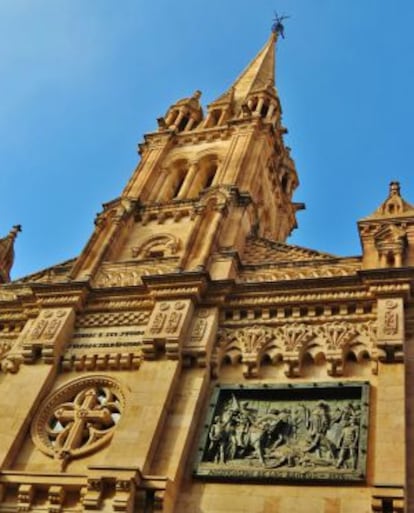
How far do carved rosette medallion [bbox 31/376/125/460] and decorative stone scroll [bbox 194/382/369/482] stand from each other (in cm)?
253

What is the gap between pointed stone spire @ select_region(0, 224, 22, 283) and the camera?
81.4ft

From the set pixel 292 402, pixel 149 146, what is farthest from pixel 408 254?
pixel 149 146

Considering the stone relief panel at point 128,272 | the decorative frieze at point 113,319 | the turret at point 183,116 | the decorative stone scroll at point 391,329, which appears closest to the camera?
the decorative stone scroll at point 391,329

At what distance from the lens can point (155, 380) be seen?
1673 centimetres

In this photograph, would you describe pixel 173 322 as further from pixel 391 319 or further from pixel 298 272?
pixel 391 319

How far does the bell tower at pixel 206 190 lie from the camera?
21.7m

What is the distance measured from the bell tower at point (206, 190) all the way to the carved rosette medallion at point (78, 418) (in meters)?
4.34

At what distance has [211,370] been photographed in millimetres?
17281

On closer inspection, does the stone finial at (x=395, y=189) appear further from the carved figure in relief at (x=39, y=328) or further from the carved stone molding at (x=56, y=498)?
the carved stone molding at (x=56, y=498)

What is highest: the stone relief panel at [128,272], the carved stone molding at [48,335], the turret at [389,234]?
the turret at [389,234]

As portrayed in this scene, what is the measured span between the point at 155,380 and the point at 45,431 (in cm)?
301

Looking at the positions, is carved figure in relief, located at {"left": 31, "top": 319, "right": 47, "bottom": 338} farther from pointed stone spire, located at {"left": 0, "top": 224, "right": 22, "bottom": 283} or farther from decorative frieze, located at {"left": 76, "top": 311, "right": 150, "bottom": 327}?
pointed stone spire, located at {"left": 0, "top": 224, "right": 22, "bottom": 283}

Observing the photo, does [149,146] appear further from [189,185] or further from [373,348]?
[373,348]

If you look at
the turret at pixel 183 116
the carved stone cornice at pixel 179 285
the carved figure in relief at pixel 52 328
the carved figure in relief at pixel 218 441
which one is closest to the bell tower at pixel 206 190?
the turret at pixel 183 116
